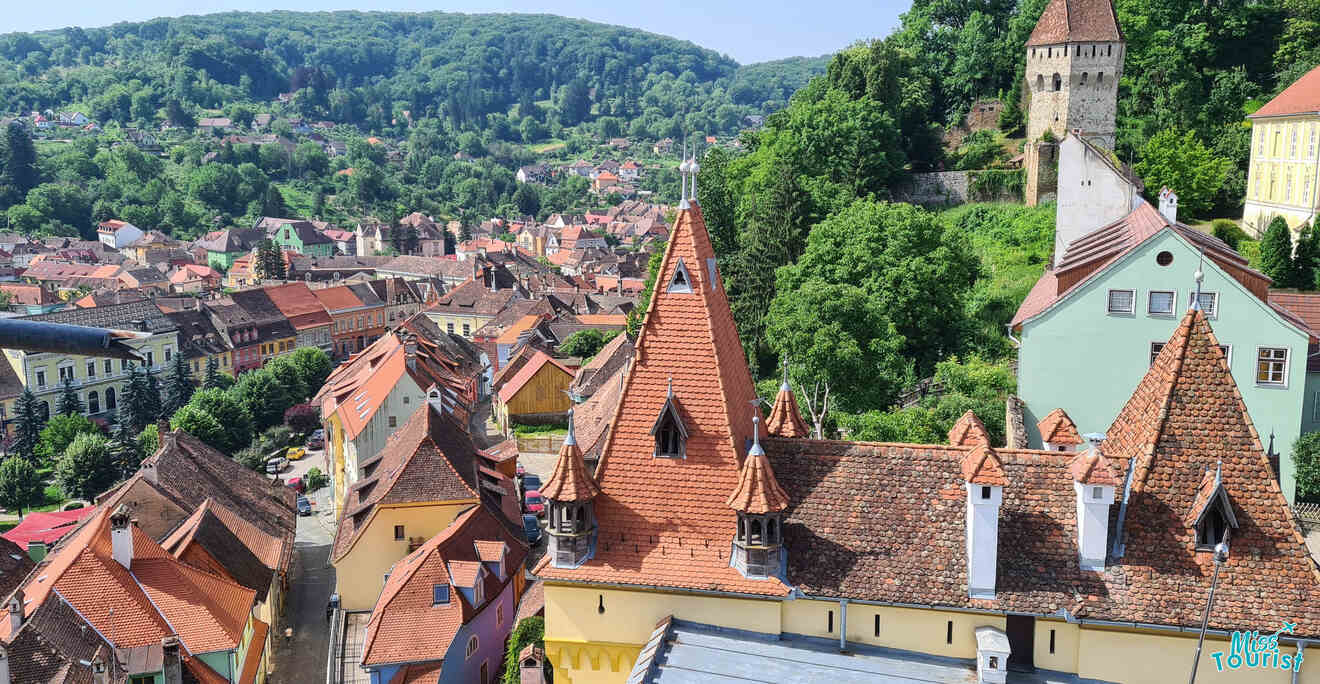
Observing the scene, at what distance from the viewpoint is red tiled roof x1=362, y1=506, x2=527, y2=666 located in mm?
35250

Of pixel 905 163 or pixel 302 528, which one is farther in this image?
pixel 905 163

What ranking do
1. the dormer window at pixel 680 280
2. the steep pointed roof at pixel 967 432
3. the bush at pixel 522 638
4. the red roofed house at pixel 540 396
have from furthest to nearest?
1. the red roofed house at pixel 540 396
2. the bush at pixel 522 638
3. the steep pointed roof at pixel 967 432
4. the dormer window at pixel 680 280

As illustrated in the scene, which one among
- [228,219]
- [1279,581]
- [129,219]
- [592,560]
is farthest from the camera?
[228,219]

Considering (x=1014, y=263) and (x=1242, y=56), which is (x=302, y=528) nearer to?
(x=1014, y=263)

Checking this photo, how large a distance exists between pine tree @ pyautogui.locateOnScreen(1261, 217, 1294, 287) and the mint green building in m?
14.3

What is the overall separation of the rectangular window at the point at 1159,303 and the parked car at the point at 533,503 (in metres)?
28.9

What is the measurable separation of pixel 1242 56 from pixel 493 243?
132 m

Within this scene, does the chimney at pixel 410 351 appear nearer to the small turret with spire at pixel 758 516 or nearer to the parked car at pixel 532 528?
the parked car at pixel 532 528

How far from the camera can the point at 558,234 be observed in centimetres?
18950

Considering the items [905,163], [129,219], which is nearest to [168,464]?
[905,163]

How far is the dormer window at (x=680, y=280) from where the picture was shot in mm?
22594

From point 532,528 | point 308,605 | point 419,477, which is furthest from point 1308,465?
point 308,605

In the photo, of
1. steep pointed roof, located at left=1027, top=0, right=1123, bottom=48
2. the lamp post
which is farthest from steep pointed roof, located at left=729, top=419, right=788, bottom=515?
steep pointed roof, located at left=1027, top=0, right=1123, bottom=48

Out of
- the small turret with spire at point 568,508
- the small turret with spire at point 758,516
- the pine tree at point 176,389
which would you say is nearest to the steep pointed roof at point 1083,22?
the small turret with spire at point 758,516
